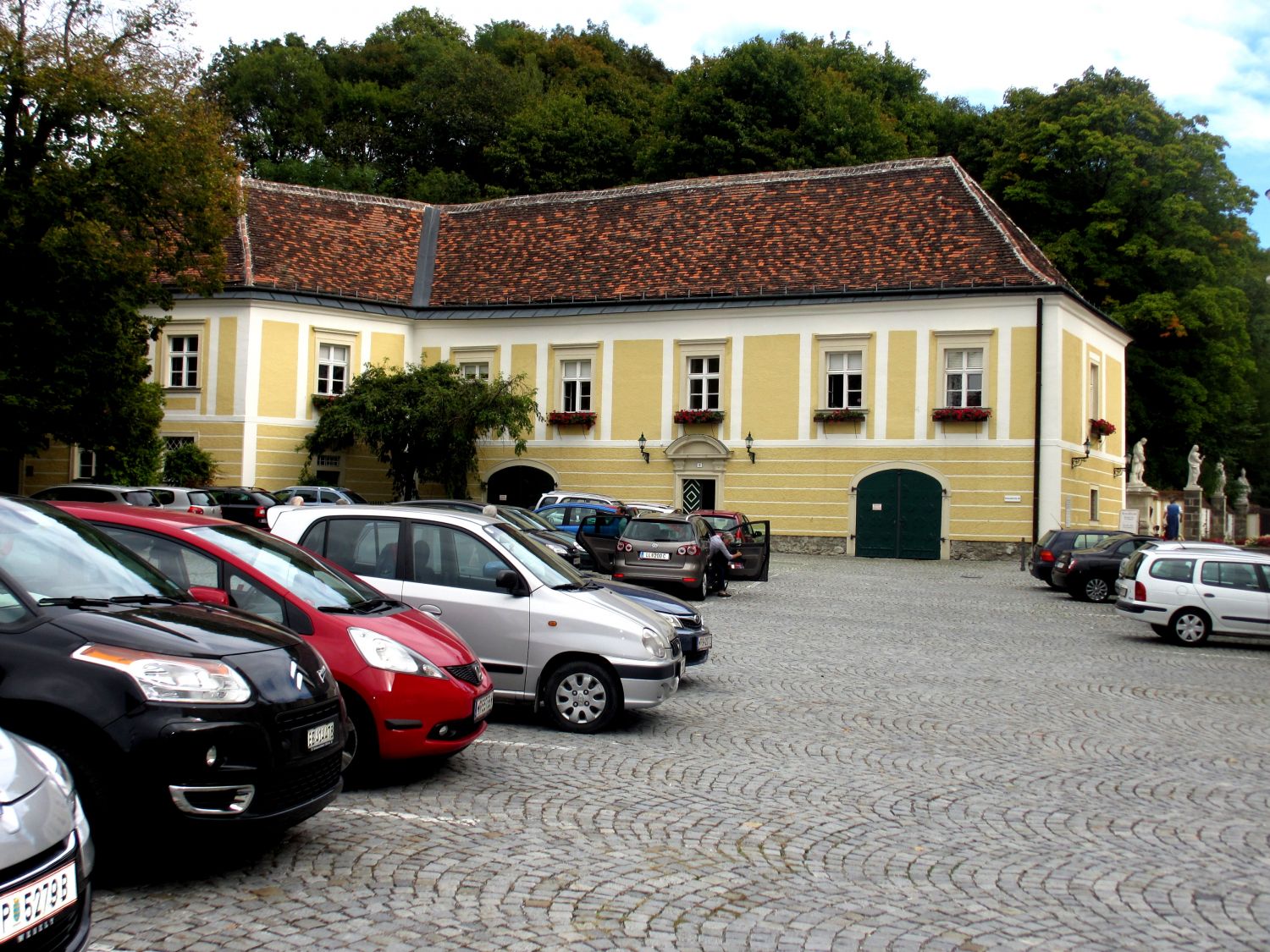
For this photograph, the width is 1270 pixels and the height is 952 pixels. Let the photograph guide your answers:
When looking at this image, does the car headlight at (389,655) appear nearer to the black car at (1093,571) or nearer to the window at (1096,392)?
the black car at (1093,571)

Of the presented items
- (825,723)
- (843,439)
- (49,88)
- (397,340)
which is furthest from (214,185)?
(825,723)

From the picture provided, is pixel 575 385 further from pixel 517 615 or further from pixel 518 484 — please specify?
pixel 517 615

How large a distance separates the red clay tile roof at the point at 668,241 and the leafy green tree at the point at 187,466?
5768mm

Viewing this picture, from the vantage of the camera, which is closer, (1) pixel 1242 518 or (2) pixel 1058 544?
(2) pixel 1058 544

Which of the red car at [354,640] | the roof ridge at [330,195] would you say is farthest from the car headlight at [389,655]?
the roof ridge at [330,195]

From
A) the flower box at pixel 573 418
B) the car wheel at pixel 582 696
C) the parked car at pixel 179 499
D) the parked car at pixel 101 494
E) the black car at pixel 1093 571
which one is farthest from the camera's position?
the flower box at pixel 573 418

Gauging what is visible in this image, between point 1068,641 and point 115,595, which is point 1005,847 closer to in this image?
point 115,595

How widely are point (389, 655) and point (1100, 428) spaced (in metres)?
36.7

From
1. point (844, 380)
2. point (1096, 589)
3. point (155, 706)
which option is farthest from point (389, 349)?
point (155, 706)

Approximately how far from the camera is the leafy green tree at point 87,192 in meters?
28.0

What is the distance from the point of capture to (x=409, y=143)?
217 ft

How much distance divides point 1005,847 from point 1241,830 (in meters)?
1.75

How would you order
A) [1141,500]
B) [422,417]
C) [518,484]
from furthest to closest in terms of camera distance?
[1141,500], [518,484], [422,417]

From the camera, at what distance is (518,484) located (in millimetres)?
43500
